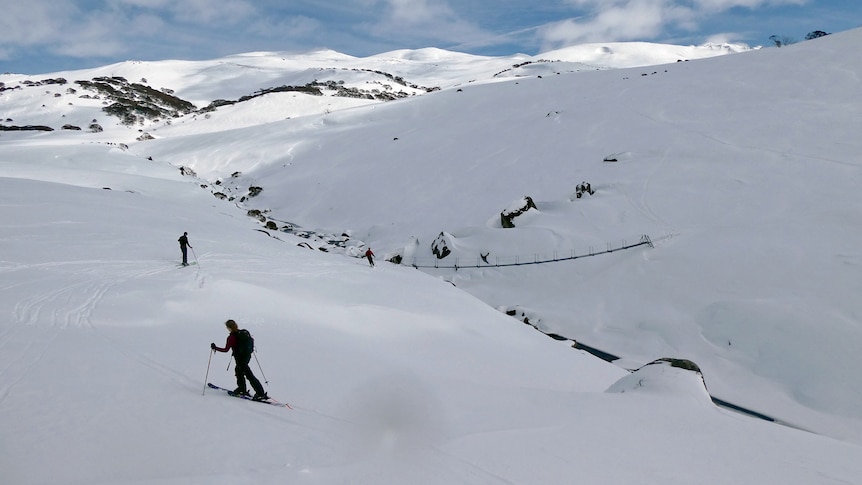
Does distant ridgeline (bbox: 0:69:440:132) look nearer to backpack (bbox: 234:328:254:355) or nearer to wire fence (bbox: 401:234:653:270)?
wire fence (bbox: 401:234:653:270)

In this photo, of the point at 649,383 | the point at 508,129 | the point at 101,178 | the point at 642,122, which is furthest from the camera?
the point at 508,129

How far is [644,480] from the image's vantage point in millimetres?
5738

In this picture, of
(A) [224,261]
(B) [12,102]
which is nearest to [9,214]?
(A) [224,261]

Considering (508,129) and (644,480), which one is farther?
(508,129)

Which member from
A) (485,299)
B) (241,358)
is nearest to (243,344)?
(241,358)

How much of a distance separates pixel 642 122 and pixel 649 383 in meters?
32.0

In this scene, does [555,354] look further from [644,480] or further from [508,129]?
[508,129]

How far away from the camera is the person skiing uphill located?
7023 millimetres

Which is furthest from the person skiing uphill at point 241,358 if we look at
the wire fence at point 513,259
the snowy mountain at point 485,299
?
the wire fence at point 513,259

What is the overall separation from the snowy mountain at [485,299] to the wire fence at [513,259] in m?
0.14

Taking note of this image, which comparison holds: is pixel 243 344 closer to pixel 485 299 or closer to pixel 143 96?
pixel 485 299

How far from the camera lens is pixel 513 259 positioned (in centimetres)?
2641

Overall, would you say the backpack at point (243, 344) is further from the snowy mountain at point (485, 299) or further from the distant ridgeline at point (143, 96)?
the distant ridgeline at point (143, 96)

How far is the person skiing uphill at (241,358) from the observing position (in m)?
7.02
